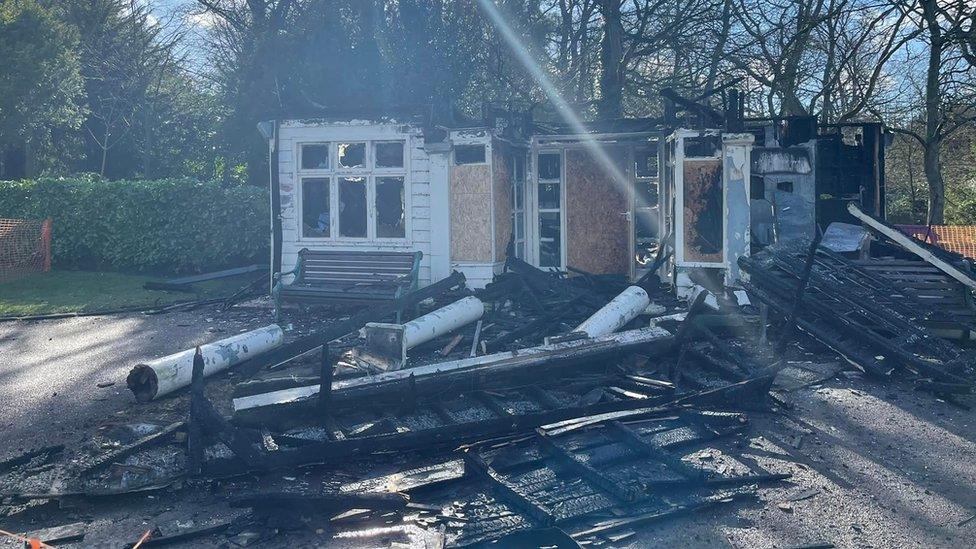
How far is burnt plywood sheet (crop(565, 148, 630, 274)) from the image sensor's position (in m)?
14.1

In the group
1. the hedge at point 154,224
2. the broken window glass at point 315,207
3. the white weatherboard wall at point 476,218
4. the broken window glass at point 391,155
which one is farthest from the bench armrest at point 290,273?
the hedge at point 154,224

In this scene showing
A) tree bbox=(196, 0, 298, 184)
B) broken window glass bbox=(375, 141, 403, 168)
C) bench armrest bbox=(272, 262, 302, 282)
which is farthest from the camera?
tree bbox=(196, 0, 298, 184)

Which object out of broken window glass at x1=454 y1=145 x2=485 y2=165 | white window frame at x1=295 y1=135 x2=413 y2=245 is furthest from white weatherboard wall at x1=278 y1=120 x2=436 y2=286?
broken window glass at x1=454 y1=145 x2=485 y2=165

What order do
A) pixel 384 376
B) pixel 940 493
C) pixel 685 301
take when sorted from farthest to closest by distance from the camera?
pixel 685 301
pixel 384 376
pixel 940 493

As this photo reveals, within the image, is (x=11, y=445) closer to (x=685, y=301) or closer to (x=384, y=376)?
(x=384, y=376)

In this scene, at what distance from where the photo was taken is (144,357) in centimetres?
971

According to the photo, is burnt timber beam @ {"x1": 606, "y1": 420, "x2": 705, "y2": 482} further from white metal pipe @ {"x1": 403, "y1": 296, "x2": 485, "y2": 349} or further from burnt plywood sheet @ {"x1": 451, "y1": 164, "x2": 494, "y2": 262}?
burnt plywood sheet @ {"x1": 451, "y1": 164, "x2": 494, "y2": 262}

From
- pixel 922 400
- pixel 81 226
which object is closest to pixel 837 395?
pixel 922 400

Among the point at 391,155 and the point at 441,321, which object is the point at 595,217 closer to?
the point at 391,155

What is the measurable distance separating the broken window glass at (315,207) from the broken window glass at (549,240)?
380cm

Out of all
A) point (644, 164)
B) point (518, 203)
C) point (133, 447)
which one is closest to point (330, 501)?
point (133, 447)

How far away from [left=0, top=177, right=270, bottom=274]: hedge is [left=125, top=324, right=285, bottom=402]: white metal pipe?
9.17 metres

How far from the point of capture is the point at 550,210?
1441cm

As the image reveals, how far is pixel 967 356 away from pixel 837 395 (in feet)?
6.71
